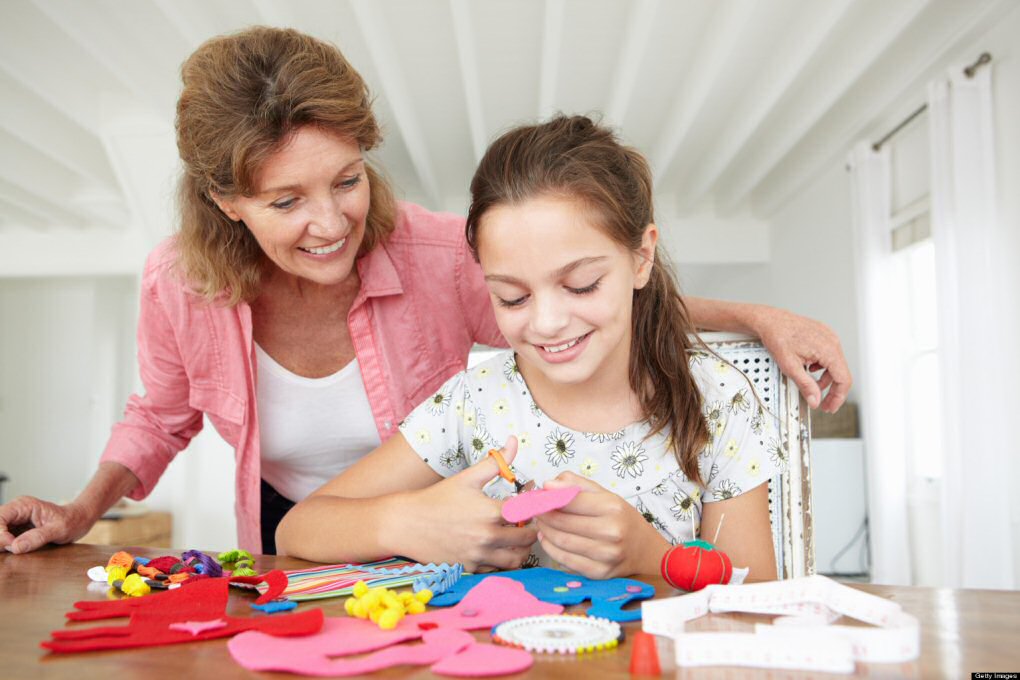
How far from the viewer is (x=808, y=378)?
136 cm

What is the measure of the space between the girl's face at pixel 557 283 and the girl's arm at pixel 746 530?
0.97 ft

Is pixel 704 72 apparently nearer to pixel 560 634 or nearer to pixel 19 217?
pixel 560 634

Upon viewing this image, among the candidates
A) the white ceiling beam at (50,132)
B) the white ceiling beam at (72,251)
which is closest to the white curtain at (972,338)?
the white ceiling beam at (50,132)

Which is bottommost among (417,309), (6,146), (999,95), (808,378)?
(808,378)

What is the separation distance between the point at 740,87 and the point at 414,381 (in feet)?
15.1

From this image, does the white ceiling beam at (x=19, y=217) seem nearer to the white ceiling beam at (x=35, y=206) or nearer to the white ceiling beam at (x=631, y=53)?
the white ceiling beam at (x=35, y=206)

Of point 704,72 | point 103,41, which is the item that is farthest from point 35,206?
point 704,72

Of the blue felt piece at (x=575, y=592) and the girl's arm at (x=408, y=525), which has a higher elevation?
the girl's arm at (x=408, y=525)

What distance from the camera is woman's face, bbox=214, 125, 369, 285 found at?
140 cm

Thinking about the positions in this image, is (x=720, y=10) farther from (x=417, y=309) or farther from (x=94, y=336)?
(x=94, y=336)

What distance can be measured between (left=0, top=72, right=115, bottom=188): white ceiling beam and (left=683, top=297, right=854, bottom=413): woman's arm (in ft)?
17.8

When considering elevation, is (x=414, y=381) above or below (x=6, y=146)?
below

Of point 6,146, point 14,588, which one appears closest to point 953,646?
point 14,588

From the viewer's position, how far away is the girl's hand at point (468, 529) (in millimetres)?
1072
